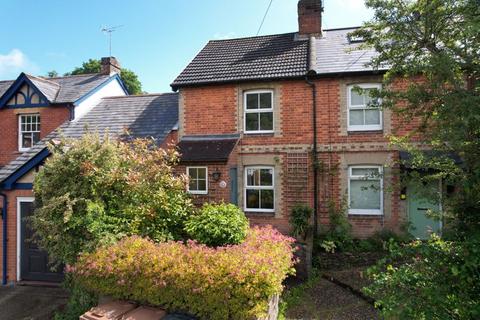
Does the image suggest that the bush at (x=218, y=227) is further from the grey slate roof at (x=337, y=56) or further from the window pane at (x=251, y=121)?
the grey slate roof at (x=337, y=56)

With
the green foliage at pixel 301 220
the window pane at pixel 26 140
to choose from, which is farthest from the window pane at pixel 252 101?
the window pane at pixel 26 140

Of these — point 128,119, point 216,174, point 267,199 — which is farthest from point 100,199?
point 128,119

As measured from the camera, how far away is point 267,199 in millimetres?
12000

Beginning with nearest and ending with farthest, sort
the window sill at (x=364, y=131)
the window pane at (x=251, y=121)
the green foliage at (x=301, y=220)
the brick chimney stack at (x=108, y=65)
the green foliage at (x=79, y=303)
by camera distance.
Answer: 1. the green foliage at (x=79, y=303)
2. the green foliage at (x=301, y=220)
3. the window sill at (x=364, y=131)
4. the window pane at (x=251, y=121)
5. the brick chimney stack at (x=108, y=65)

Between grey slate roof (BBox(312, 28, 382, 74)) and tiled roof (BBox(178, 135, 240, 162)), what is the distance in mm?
4062

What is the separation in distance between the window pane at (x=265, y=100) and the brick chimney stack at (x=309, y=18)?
3.57 metres

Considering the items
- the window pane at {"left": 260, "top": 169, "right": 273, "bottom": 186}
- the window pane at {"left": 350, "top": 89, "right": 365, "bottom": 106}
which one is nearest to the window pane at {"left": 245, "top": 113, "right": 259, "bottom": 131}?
the window pane at {"left": 260, "top": 169, "right": 273, "bottom": 186}

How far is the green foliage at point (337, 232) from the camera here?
10.2 m

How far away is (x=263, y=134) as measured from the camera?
1205 centimetres

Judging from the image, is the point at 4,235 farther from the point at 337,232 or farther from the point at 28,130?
the point at 337,232

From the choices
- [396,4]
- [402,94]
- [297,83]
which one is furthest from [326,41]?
[402,94]

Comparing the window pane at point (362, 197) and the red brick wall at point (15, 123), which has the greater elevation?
the red brick wall at point (15, 123)

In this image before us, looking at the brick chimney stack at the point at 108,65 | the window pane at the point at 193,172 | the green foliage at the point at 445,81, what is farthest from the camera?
the brick chimney stack at the point at 108,65

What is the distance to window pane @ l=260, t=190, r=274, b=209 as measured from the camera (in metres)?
12.0
